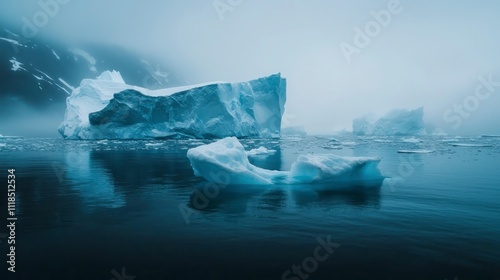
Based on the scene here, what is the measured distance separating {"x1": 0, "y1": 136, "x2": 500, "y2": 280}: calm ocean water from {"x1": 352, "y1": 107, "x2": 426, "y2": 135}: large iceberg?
223ft

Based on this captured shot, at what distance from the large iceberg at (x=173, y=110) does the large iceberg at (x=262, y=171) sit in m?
36.2

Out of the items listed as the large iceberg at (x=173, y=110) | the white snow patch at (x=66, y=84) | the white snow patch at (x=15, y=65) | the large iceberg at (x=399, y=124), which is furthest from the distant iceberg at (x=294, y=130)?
the white snow patch at (x=15, y=65)

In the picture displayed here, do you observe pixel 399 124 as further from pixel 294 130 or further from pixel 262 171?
pixel 262 171

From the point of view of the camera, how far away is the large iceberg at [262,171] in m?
10.5

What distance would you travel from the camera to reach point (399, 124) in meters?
74.3

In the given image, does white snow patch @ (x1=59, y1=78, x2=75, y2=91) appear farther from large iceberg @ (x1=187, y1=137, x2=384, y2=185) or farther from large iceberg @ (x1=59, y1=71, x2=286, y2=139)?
large iceberg @ (x1=187, y1=137, x2=384, y2=185)

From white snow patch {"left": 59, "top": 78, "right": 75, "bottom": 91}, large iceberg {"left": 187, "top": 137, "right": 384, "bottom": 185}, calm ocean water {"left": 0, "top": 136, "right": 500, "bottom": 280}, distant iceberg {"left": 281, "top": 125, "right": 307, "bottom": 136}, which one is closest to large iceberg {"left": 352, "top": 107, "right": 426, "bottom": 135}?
distant iceberg {"left": 281, "top": 125, "right": 307, "bottom": 136}

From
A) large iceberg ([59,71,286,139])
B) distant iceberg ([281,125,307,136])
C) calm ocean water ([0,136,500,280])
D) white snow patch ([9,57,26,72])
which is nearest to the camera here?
calm ocean water ([0,136,500,280])

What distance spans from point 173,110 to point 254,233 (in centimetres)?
4287

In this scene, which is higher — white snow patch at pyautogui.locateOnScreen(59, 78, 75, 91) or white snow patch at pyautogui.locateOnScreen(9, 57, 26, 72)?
white snow patch at pyautogui.locateOnScreen(9, 57, 26, 72)

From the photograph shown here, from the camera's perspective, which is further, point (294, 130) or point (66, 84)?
point (66, 84)

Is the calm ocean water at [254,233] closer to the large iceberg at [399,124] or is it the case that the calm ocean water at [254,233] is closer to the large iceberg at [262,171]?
the large iceberg at [262,171]

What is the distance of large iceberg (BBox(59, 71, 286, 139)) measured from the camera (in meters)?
45.4

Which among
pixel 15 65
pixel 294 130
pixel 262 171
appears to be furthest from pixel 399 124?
pixel 15 65
